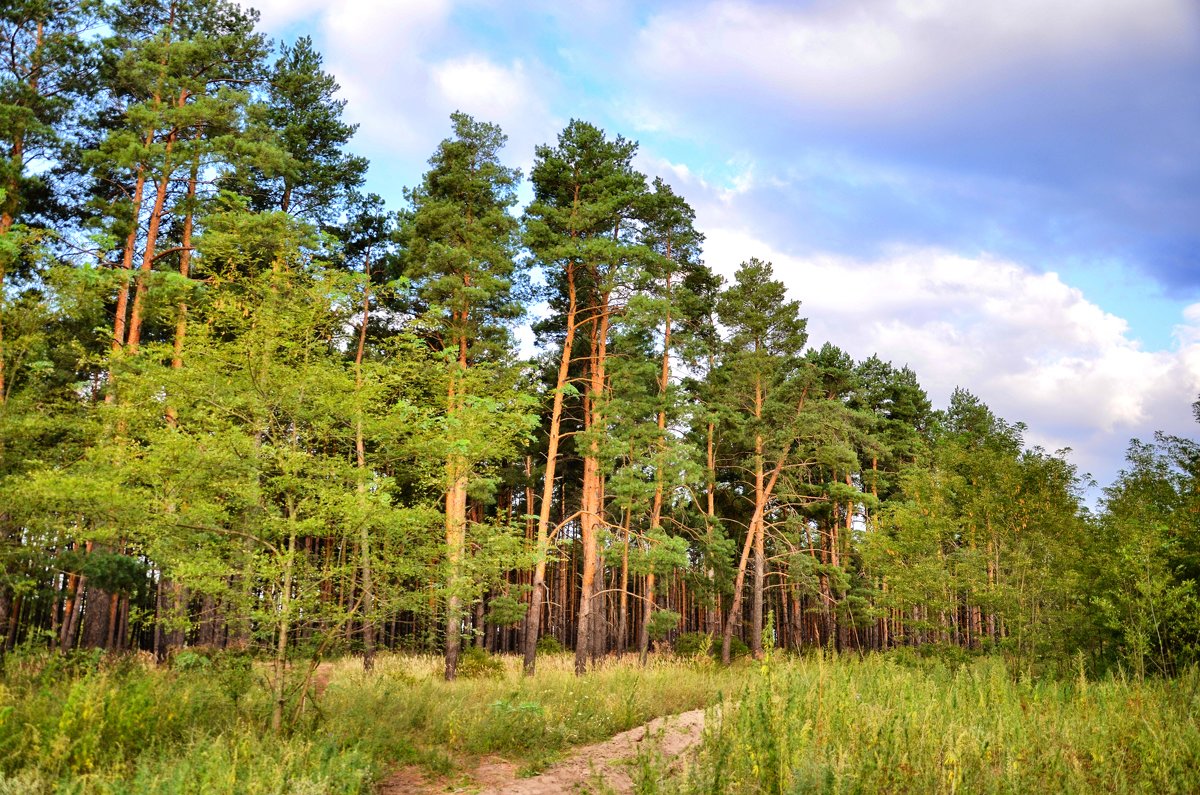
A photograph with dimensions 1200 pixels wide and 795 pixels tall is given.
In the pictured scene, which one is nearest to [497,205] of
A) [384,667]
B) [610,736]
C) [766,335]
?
[766,335]

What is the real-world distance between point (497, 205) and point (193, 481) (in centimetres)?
1460

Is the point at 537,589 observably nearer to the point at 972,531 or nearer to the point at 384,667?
the point at 384,667

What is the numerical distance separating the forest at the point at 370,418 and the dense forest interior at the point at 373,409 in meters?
0.10

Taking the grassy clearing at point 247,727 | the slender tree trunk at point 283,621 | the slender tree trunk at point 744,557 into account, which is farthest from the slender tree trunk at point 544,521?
the slender tree trunk at point 283,621

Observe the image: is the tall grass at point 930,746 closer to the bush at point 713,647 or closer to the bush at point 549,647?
the bush at point 713,647

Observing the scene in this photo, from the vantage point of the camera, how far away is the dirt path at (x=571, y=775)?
746 cm

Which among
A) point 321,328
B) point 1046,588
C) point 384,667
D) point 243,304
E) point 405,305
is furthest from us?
point 405,305

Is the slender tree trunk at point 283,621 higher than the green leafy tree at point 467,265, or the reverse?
the green leafy tree at point 467,265

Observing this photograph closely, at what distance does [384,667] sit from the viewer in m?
18.8

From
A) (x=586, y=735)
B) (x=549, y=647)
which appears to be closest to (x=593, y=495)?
(x=549, y=647)

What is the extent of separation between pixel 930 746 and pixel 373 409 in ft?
27.3

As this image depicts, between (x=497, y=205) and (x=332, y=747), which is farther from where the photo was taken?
(x=497, y=205)

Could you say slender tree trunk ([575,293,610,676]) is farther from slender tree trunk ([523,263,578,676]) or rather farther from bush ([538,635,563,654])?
bush ([538,635,563,654])

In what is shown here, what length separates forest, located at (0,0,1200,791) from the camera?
8875 mm
